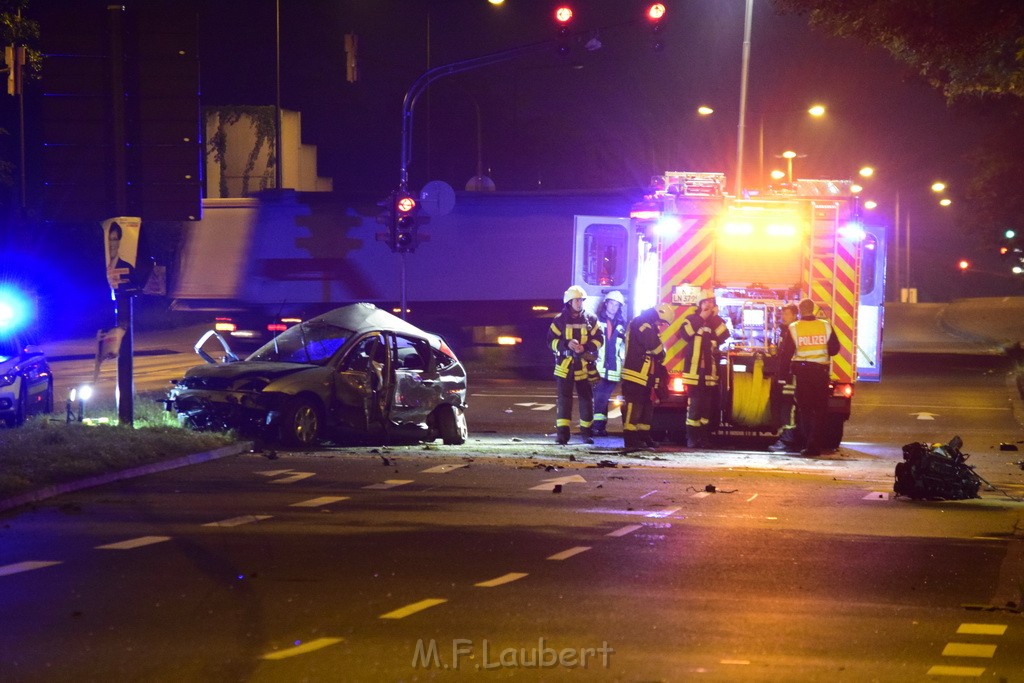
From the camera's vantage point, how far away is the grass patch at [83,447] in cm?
1174

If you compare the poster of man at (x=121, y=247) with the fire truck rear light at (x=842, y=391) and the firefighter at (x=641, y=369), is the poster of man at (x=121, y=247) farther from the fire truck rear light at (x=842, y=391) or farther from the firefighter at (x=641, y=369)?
the fire truck rear light at (x=842, y=391)

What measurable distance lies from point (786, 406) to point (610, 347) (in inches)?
99.2

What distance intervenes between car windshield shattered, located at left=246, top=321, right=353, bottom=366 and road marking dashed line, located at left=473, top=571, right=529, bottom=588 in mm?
7866

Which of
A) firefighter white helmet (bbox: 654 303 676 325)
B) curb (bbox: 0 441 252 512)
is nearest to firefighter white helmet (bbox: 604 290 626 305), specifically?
firefighter white helmet (bbox: 654 303 676 325)

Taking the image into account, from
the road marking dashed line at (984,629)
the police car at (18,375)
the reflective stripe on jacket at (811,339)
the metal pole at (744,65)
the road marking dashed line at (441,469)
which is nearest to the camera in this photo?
the road marking dashed line at (984,629)

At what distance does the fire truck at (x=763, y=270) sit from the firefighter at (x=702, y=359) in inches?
7.0

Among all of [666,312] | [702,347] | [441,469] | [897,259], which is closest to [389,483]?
[441,469]

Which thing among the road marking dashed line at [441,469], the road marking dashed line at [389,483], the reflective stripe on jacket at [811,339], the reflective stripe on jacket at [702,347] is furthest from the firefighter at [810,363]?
the road marking dashed line at [389,483]

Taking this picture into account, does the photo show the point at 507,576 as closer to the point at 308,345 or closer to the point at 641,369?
the point at 641,369

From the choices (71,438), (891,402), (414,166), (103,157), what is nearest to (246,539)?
(71,438)

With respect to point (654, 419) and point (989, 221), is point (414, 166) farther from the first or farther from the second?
point (654, 419)

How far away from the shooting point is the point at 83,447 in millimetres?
13031

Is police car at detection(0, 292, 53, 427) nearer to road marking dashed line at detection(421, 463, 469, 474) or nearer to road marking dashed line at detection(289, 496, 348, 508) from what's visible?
road marking dashed line at detection(421, 463, 469, 474)

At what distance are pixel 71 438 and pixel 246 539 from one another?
4817 mm
